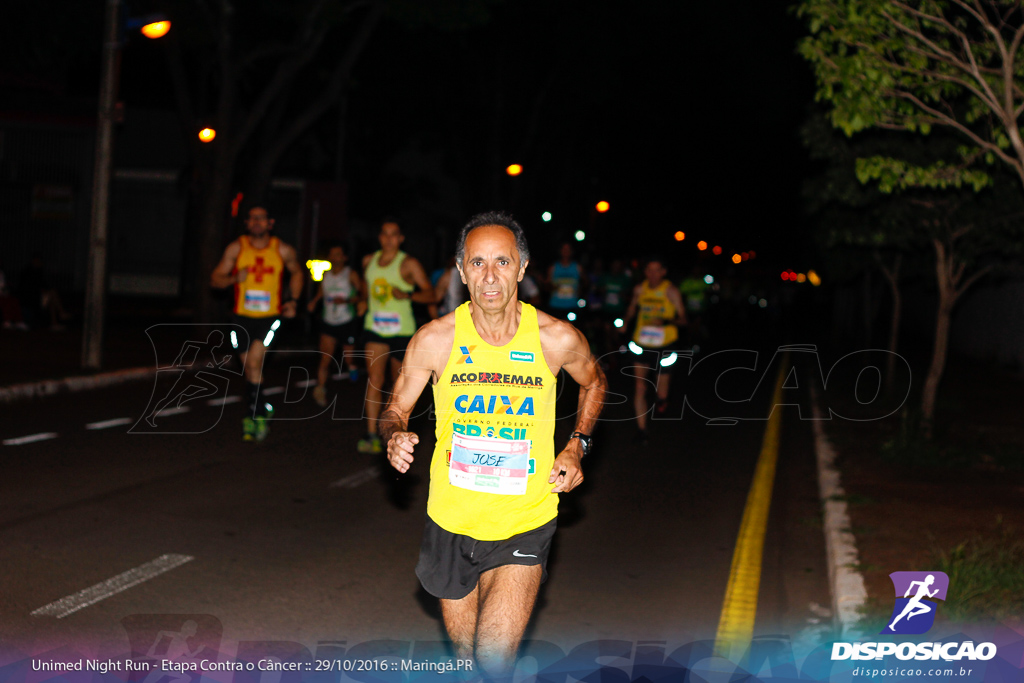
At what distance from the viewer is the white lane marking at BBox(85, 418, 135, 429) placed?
38.9 ft

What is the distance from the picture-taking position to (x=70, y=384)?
49.1ft

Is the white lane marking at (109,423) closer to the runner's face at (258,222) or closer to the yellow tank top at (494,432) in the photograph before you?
the runner's face at (258,222)

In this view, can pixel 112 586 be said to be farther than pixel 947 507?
No

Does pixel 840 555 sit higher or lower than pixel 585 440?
lower

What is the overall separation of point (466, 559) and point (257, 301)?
7.50m

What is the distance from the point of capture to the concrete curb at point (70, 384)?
533 inches

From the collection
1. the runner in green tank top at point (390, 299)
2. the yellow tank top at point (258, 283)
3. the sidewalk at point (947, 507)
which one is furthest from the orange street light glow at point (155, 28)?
the sidewalk at point (947, 507)

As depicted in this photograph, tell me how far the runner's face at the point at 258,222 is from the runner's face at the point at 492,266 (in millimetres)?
7296

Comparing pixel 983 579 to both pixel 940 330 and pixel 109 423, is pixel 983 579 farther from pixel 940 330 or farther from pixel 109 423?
pixel 109 423

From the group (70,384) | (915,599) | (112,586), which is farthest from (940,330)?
(70,384)

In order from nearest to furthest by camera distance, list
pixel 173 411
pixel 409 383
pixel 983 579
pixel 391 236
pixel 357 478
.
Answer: pixel 409 383 → pixel 983 579 → pixel 357 478 → pixel 391 236 → pixel 173 411

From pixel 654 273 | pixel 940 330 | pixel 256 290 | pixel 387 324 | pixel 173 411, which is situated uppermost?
pixel 654 273

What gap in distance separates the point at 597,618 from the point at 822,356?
85.4 ft

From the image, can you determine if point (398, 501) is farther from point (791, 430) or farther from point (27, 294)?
point (27, 294)
